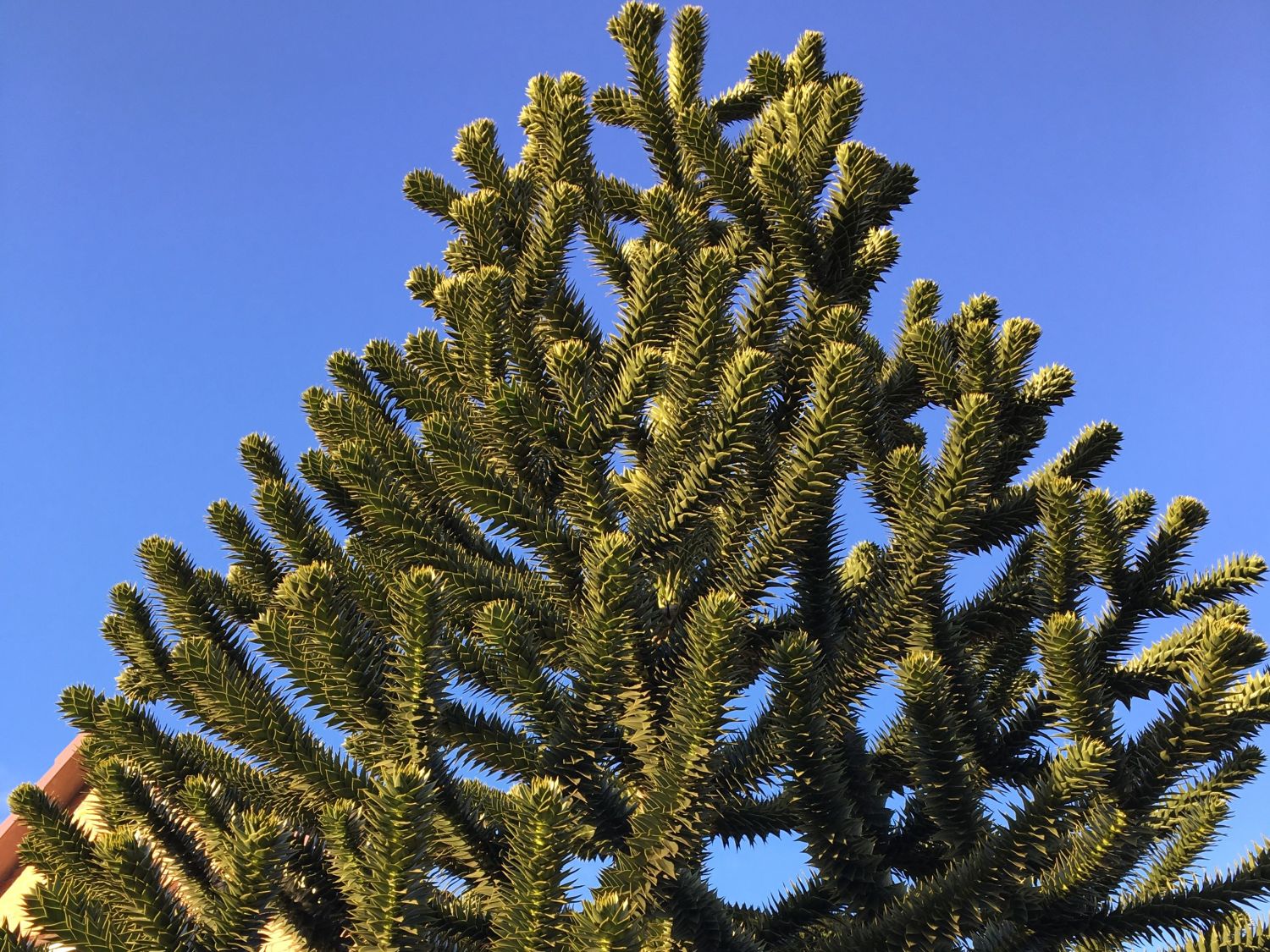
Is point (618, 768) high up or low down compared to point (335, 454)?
down

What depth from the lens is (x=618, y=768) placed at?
13.1 ft

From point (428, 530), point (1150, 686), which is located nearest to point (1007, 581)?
point (1150, 686)

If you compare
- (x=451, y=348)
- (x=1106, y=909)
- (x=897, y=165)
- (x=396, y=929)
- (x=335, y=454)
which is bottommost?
(x=396, y=929)

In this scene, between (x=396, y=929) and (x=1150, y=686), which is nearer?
(x=396, y=929)

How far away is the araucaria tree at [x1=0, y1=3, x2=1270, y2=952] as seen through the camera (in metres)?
3.46

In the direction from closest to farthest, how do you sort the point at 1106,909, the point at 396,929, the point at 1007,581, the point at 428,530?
1. the point at 396,929
2. the point at 1106,909
3. the point at 428,530
4. the point at 1007,581

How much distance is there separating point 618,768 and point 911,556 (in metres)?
1.28

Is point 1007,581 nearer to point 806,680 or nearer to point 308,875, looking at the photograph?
point 806,680

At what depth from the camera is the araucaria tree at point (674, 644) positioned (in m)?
3.46

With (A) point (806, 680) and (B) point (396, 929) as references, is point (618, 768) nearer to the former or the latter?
(A) point (806, 680)

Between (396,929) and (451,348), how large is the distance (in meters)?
2.66

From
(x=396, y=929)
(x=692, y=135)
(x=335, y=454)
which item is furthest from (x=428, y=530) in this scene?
(x=692, y=135)

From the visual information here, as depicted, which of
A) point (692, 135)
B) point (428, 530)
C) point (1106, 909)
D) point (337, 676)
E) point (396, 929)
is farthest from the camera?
point (692, 135)

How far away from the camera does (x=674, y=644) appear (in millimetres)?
4117
